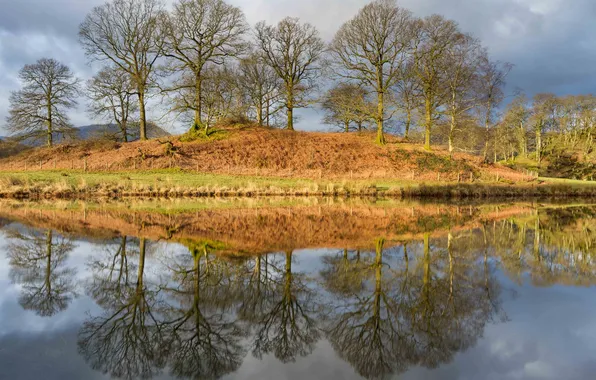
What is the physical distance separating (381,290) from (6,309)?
4485 millimetres

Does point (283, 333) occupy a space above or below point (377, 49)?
below

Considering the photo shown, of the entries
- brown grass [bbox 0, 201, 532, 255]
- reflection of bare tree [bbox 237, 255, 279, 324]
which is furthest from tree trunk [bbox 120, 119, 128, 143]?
reflection of bare tree [bbox 237, 255, 279, 324]

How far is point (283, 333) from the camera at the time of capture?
4129 millimetres

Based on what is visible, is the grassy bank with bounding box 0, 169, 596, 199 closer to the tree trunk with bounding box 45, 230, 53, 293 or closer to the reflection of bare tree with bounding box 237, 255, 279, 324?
the tree trunk with bounding box 45, 230, 53, 293

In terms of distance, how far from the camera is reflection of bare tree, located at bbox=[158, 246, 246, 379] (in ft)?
11.5

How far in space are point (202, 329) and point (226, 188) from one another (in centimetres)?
2079

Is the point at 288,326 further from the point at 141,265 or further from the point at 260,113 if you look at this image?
the point at 260,113

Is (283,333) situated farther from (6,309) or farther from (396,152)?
(396,152)

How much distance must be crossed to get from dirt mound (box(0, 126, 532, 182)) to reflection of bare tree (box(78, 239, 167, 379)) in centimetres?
2687

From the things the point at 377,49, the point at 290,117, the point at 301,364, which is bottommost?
the point at 301,364

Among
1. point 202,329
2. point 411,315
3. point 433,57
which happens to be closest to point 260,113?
point 433,57

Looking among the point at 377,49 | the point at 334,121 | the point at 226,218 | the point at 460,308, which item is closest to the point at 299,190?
the point at 226,218

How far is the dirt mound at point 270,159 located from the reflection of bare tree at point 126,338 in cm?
2687

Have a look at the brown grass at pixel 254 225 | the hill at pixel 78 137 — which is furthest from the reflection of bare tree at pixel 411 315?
the hill at pixel 78 137
